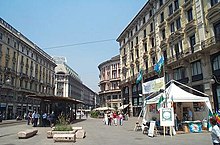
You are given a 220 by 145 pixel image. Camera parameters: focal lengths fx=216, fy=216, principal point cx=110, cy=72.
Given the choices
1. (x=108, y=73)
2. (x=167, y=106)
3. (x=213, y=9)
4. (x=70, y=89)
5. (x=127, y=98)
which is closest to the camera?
A: (x=167, y=106)

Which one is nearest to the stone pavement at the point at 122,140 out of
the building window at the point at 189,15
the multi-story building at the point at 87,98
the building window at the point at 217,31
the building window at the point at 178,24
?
the building window at the point at 217,31

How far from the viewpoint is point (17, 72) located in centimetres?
5153

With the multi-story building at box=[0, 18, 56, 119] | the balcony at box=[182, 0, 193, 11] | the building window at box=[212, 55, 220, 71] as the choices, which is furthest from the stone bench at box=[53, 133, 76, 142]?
the multi-story building at box=[0, 18, 56, 119]

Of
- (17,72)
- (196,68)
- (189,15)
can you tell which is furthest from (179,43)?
(17,72)

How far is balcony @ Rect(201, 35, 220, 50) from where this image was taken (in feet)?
74.0

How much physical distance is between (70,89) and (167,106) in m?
94.5

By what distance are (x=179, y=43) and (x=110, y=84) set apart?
49421 mm

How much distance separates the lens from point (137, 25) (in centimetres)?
4653

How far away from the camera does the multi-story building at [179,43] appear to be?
23859mm

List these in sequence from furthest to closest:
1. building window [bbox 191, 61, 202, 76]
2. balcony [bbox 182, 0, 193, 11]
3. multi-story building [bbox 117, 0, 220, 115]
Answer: balcony [bbox 182, 0, 193, 11]
building window [bbox 191, 61, 202, 76]
multi-story building [bbox 117, 0, 220, 115]

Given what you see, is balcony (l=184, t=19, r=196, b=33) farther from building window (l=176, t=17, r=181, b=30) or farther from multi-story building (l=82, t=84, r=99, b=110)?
multi-story building (l=82, t=84, r=99, b=110)

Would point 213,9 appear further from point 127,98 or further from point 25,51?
point 25,51

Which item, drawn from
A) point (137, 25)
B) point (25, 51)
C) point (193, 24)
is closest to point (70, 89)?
point (25, 51)

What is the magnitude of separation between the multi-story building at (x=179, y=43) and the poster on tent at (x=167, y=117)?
5116 millimetres
